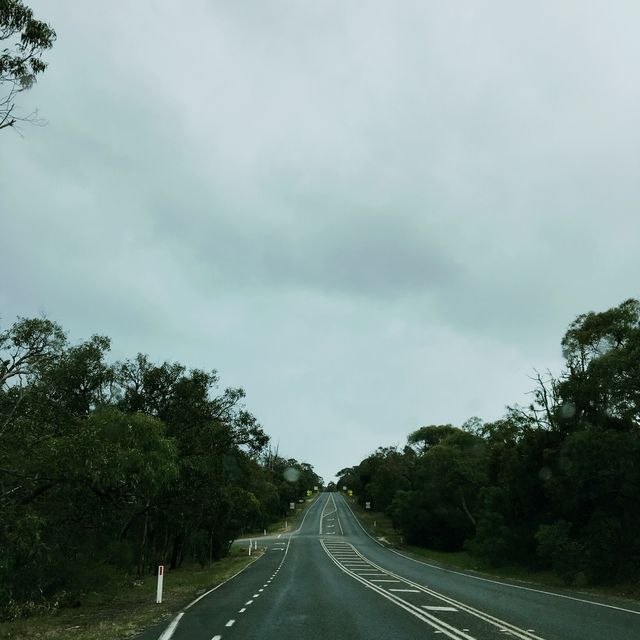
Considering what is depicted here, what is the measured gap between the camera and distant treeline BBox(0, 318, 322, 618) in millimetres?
15578

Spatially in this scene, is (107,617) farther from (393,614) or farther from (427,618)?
(427,618)

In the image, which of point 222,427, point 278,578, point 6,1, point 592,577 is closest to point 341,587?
point 278,578

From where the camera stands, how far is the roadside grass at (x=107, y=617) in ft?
40.9

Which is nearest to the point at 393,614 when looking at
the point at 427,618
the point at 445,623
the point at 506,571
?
the point at 427,618

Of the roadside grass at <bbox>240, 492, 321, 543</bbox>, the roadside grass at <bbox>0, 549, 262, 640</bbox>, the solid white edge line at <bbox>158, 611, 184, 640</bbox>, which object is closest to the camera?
the solid white edge line at <bbox>158, 611, 184, 640</bbox>

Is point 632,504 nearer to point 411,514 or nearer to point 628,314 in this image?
point 628,314

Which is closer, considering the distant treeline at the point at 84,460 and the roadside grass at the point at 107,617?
the roadside grass at the point at 107,617

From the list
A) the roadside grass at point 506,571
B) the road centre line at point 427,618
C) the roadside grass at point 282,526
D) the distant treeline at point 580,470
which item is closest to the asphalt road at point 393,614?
the road centre line at point 427,618

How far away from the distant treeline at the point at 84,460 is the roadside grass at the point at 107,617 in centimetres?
94

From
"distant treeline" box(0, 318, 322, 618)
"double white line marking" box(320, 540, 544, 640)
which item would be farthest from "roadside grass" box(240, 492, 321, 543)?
"double white line marking" box(320, 540, 544, 640)

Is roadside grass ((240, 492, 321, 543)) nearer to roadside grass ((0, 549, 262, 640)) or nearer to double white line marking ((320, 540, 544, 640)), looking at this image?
roadside grass ((0, 549, 262, 640))

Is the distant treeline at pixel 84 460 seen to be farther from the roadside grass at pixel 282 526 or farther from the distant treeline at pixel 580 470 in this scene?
the roadside grass at pixel 282 526

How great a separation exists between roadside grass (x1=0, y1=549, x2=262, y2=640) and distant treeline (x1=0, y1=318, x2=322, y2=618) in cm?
94

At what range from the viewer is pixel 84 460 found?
49.7 feet
